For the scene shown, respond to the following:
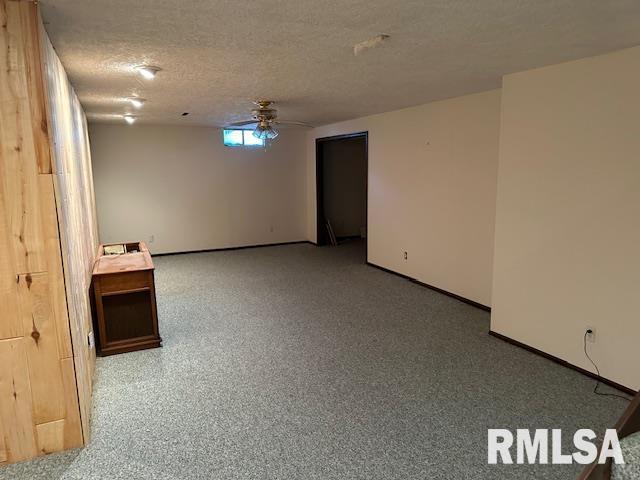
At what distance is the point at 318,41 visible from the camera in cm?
242

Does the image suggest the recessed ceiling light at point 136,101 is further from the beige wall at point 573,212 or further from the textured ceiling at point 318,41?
the beige wall at point 573,212

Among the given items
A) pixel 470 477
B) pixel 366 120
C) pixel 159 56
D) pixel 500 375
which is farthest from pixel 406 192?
pixel 470 477

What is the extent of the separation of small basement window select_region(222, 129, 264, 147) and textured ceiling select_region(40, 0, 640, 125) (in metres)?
3.34

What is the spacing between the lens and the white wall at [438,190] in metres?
4.29

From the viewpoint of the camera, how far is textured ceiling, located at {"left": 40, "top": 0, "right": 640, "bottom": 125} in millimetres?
1950

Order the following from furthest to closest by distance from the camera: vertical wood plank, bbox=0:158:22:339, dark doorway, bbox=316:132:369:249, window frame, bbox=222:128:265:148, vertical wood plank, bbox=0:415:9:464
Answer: dark doorway, bbox=316:132:369:249 → window frame, bbox=222:128:265:148 → vertical wood plank, bbox=0:415:9:464 → vertical wood plank, bbox=0:158:22:339

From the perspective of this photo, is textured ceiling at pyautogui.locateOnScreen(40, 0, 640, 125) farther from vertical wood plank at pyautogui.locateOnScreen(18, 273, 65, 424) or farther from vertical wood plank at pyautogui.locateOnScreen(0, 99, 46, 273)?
vertical wood plank at pyautogui.locateOnScreen(18, 273, 65, 424)

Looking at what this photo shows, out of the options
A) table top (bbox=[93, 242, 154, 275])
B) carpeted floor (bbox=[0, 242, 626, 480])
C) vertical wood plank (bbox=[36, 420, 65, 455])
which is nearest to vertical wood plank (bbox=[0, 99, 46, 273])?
vertical wood plank (bbox=[36, 420, 65, 455])

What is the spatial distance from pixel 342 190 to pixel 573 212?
5.64 metres

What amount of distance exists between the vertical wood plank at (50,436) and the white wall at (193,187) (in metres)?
5.17

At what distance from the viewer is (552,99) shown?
10.2ft

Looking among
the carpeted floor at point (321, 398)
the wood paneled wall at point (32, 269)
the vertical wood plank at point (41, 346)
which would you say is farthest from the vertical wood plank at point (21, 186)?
the carpeted floor at point (321, 398)

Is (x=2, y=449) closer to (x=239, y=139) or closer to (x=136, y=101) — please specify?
(x=136, y=101)

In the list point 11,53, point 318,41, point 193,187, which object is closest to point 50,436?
point 11,53
